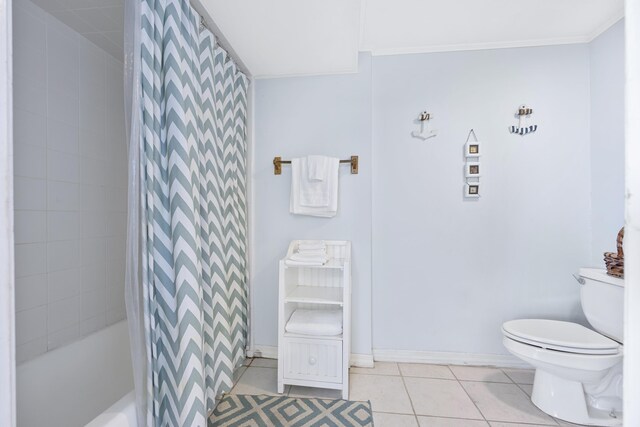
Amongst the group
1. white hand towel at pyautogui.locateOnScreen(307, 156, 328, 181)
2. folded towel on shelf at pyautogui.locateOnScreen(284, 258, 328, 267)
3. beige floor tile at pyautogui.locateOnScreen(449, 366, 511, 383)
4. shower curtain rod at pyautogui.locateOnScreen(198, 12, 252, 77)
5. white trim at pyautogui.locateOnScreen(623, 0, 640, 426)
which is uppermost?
shower curtain rod at pyautogui.locateOnScreen(198, 12, 252, 77)

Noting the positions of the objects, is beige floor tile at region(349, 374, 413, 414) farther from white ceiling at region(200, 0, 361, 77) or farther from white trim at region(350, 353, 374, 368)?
white ceiling at region(200, 0, 361, 77)

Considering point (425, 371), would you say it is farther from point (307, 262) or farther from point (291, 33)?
point (291, 33)

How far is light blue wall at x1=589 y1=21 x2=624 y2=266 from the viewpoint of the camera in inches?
72.7

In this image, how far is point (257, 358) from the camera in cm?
225

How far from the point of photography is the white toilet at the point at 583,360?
1.50 metres

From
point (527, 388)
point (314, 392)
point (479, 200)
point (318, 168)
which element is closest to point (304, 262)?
point (318, 168)

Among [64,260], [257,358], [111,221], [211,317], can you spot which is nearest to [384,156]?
[211,317]

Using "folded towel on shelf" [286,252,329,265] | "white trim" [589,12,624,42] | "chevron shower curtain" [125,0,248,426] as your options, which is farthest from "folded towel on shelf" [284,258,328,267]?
"white trim" [589,12,624,42]

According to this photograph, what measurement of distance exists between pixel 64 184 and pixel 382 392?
2236 mm

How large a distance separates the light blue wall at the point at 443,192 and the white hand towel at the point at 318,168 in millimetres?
179

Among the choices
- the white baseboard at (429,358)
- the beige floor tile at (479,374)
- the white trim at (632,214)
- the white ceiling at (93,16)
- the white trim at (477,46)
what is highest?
the white trim at (477,46)

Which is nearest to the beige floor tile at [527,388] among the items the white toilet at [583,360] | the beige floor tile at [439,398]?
the white toilet at [583,360]

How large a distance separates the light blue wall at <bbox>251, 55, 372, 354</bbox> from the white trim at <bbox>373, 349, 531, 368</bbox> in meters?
0.18

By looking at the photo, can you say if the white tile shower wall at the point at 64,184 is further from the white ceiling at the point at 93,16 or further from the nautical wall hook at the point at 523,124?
the nautical wall hook at the point at 523,124
